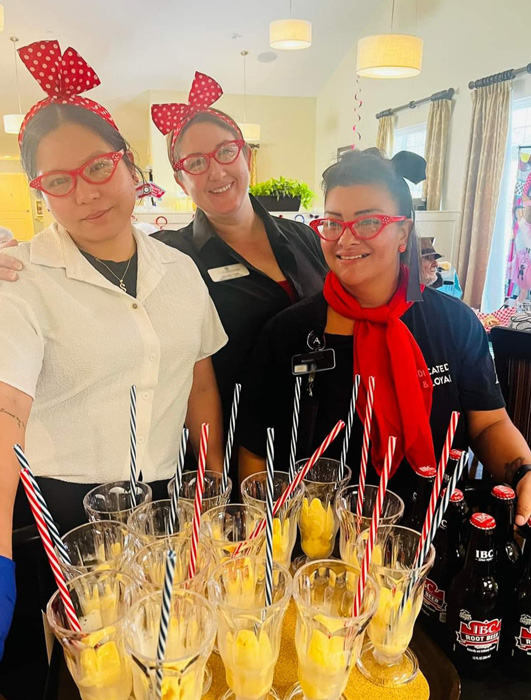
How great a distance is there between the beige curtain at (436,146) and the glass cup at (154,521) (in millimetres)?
6716

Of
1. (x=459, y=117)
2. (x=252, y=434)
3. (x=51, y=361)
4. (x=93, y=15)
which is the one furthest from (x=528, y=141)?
(x=51, y=361)

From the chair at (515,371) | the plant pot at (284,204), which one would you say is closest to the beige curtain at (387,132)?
the plant pot at (284,204)

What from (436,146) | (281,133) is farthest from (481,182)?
(281,133)

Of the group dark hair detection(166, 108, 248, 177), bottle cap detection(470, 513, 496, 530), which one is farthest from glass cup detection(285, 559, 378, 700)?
dark hair detection(166, 108, 248, 177)

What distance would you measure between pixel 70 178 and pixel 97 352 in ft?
1.35

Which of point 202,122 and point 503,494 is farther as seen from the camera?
point 202,122

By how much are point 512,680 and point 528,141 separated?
6130 millimetres

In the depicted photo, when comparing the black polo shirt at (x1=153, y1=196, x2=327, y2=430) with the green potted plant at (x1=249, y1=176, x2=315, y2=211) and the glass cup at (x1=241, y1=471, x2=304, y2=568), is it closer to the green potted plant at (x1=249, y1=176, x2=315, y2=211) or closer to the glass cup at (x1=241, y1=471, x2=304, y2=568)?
the glass cup at (x1=241, y1=471, x2=304, y2=568)

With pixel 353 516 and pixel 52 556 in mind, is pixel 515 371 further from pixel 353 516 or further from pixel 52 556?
pixel 52 556

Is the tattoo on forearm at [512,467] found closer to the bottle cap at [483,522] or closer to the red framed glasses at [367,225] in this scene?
the bottle cap at [483,522]

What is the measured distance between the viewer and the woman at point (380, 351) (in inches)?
60.1

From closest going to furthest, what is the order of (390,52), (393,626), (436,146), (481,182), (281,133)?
(393,626)
(390,52)
(481,182)
(436,146)
(281,133)

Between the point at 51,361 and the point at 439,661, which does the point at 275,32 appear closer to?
→ the point at 51,361

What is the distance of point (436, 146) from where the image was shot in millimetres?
6891
